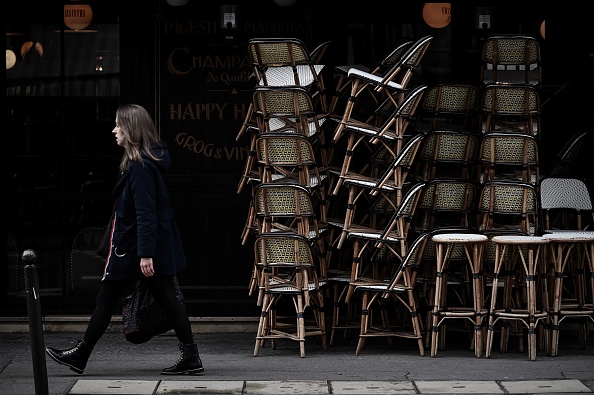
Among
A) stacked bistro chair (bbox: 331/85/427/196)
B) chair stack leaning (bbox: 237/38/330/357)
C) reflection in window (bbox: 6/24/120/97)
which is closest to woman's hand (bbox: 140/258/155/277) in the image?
chair stack leaning (bbox: 237/38/330/357)

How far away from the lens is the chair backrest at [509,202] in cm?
1030

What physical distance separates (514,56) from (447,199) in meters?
1.47

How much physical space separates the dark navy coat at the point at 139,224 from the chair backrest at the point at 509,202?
292 centimetres

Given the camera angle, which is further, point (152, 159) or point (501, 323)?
point (501, 323)

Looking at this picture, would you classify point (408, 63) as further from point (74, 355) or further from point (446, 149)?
point (74, 355)

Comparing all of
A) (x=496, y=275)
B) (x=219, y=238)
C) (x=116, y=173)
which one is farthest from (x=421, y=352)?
(x=116, y=173)

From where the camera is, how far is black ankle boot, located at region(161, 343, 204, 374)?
30.4 ft

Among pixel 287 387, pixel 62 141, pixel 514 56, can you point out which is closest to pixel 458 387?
pixel 287 387

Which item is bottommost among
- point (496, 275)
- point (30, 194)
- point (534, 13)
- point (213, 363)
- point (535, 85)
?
point (213, 363)

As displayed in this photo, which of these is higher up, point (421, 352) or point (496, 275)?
point (496, 275)

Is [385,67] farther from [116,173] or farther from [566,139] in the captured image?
[116,173]

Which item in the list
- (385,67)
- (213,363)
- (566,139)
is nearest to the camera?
(213,363)

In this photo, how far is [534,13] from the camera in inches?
454

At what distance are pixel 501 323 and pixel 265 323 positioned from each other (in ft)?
7.59
